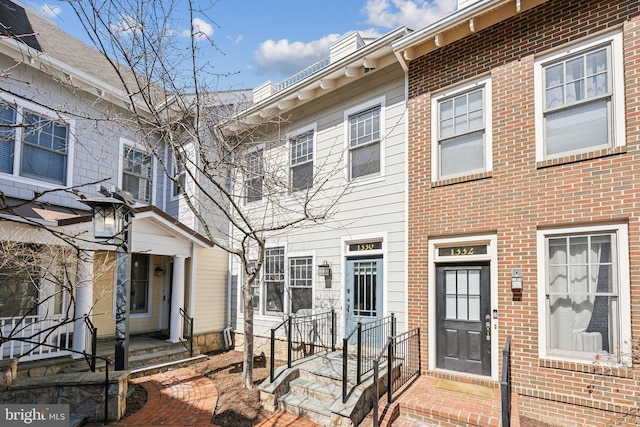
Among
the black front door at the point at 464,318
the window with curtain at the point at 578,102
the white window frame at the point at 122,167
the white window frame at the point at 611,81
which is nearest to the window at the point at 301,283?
the black front door at the point at 464,318

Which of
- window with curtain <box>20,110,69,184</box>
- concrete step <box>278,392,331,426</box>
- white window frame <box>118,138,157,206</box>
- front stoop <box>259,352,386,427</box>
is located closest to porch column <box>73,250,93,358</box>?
window with curtain <box>20,110,69,184</box>

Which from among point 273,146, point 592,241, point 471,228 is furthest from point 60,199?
point 592,241

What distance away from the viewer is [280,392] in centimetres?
628

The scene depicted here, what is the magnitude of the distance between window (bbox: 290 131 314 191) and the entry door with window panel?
2265 millimetres

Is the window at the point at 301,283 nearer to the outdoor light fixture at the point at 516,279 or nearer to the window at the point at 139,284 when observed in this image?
the outdoor light fixture at the point at 516,279

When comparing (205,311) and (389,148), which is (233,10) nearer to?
(389,148)

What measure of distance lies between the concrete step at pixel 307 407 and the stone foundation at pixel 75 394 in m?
2.43

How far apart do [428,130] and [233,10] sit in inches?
147

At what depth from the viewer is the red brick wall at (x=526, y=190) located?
4.92 metres

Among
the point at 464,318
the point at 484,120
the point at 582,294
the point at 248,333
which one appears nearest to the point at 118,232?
the point at 248,333

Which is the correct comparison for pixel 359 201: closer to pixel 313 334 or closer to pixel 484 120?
pixel 484 120

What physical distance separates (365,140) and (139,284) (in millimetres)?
7499

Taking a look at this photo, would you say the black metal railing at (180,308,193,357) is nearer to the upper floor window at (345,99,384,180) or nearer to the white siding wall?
the white siding wall

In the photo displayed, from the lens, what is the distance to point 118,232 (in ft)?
17.7
